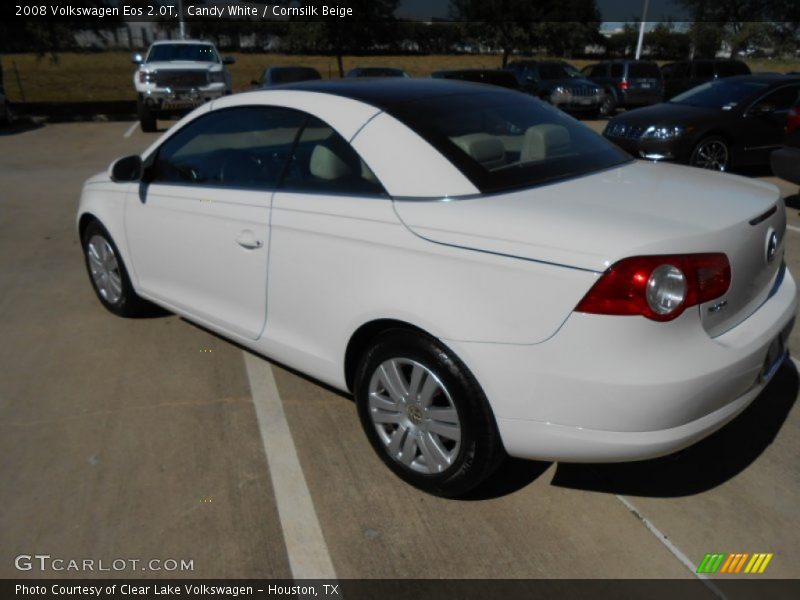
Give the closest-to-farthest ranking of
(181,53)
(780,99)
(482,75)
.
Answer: (780,99), (482,75), (181,53)

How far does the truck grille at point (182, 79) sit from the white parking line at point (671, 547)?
1485cm

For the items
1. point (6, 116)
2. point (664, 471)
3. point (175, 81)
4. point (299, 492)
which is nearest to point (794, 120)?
point (664, 471)

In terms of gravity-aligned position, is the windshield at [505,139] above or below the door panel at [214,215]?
above

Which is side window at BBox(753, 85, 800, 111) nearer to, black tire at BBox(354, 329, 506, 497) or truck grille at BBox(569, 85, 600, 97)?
black tire at BBox(354, 329, 506, 497)

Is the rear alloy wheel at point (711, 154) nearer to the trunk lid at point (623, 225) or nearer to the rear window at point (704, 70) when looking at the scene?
the trunk lid at point (623, 225)

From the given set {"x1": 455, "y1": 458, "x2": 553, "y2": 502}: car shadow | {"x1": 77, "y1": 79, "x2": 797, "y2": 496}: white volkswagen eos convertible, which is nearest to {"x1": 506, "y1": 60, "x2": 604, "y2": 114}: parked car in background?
{"x1": 77, "y1": 79, "x2": 797, "y2": 496}: white volkswagen eos convertible

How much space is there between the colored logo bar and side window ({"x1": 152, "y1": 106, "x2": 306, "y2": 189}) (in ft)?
7.91

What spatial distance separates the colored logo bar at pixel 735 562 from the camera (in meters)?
2.36

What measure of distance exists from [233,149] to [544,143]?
1.70 metres

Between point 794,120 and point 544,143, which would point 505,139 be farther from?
point 794,120

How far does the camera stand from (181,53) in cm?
1598

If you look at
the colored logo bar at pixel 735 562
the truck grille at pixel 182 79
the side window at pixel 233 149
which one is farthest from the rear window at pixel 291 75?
the colored logo bar at pixel 735 562

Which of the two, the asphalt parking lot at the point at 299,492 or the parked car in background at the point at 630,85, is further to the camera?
the parked car in background at the point at 630,85

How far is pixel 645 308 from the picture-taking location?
2102 millimetres
